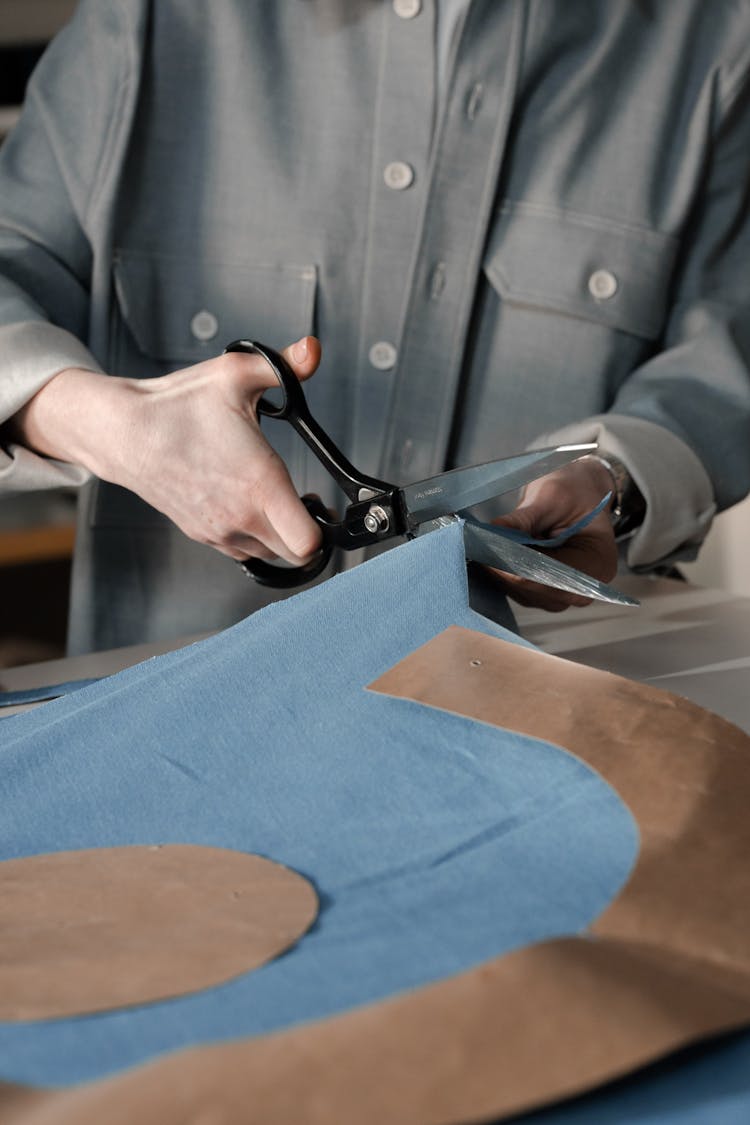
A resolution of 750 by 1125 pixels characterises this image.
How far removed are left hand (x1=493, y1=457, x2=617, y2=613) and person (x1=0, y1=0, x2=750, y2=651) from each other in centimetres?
9

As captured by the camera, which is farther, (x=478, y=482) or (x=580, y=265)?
(x=580, y=265)

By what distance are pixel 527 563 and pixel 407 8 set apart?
0.55 metres

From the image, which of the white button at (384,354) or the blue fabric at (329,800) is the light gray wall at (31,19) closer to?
the white button at (384,354)

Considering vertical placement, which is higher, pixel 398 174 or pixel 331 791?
pixel 398 174

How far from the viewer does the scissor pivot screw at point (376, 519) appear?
0.68m

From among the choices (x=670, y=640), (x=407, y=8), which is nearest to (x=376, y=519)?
(x=670, y=640)

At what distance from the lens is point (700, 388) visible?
1007 millimetres

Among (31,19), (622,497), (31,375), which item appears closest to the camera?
(31,375)

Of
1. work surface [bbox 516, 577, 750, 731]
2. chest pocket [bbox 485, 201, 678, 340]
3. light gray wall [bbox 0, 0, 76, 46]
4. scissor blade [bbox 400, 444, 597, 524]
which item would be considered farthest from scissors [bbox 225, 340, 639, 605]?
light gray wall [bbox 0, 0, 76, 46]

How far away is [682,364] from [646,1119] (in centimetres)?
81

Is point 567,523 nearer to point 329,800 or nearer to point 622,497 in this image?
point 622,497

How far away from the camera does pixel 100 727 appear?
563 millimetres

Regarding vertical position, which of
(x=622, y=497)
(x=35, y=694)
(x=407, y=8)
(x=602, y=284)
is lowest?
(x=35, y=694)

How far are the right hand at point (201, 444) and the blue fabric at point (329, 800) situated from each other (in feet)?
0.32
